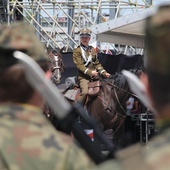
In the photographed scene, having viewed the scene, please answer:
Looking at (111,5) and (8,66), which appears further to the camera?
(111,5)

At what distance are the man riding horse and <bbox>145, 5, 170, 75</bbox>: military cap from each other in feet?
37.9

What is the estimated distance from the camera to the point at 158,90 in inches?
69.6

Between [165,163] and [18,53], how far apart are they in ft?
2.94

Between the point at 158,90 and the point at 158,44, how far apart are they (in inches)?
5.3

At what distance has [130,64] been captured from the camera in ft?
51.6

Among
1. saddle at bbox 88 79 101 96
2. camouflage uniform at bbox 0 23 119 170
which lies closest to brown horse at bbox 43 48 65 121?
saddle at bbox 88 79 101 96

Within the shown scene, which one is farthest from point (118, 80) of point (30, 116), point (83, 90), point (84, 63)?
point (30, 116)

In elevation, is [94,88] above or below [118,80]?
below

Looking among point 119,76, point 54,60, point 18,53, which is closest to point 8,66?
point 18,53

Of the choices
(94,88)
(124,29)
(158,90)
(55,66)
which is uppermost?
(158,90)

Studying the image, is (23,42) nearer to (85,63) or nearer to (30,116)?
(30,116)

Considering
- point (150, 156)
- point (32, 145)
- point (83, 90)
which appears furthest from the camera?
point (83, 90)

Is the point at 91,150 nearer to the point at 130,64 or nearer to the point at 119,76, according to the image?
the point at 119,76

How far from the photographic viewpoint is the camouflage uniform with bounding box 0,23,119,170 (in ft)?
7.27
